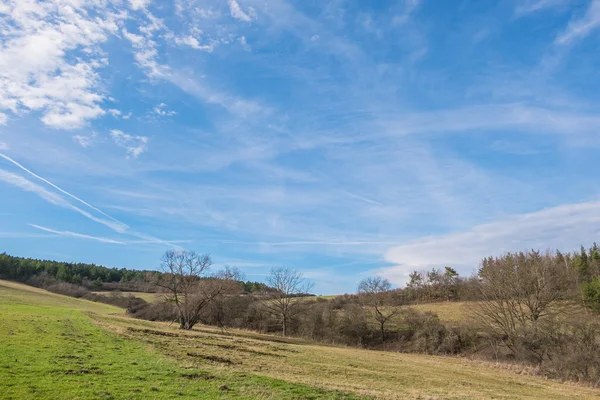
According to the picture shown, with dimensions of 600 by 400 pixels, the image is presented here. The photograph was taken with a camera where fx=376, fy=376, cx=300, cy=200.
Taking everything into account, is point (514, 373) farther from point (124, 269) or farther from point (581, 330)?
point (124, 269)

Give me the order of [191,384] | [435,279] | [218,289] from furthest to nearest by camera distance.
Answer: [435,279] < [218,289] < [191,384]

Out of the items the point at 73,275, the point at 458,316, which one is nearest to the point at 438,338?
the point at 458,316

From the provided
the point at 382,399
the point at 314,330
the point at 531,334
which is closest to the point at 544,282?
the point at 531,334

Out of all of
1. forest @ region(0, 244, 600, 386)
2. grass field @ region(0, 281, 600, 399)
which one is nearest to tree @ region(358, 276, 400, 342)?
forest @ region(0, 244, 600, 386)

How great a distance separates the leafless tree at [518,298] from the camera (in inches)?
2206

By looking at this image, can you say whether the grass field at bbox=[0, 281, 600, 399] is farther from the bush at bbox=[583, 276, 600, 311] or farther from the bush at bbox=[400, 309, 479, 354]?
the bush at bbox=[583, 276, 600, 311]

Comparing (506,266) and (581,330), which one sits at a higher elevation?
(506,266)

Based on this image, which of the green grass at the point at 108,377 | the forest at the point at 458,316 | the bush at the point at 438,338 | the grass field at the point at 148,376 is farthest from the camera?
the bush at the point at 438,338

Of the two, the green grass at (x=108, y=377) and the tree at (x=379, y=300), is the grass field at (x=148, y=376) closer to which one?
the green grass at (x=108, y=377)

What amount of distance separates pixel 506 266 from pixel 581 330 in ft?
61.7

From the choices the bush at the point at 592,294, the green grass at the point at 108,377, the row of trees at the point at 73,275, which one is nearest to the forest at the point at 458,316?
the bush at the point at 592,294

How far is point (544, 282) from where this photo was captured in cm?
5881

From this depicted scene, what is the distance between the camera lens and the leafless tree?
56031mm

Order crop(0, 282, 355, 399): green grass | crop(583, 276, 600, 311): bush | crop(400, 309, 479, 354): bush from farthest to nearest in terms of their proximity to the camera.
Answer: crop(583, 276, 600, 311): bush < crop(400, 309, 479, 354): bush < crop(0, 282, 355, 399): green grass
